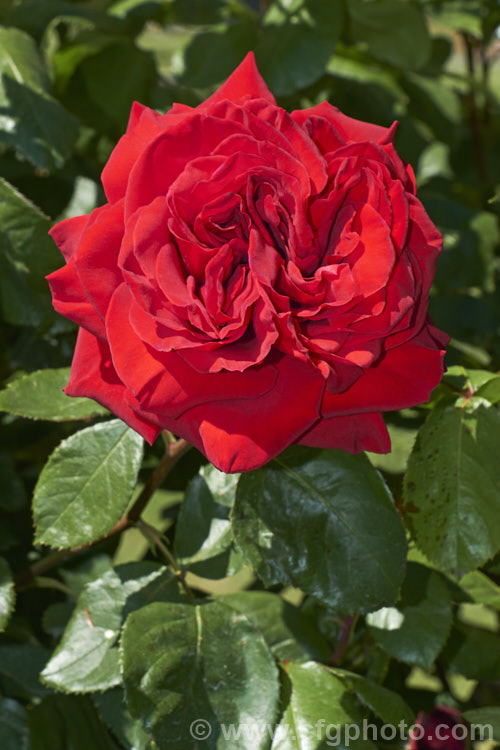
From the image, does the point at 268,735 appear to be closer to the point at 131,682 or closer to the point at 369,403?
the point at 131,682

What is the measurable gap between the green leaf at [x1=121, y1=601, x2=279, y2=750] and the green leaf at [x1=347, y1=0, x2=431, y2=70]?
2.49 ft

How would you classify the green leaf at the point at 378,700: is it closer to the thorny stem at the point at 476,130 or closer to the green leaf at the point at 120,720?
the green leaf at the point at 120,720

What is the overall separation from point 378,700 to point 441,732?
0.59 feet

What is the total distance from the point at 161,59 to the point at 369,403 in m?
1.42

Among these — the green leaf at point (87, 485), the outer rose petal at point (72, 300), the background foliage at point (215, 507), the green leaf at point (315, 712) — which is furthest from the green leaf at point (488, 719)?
the outer rose petal at point (72, 300)

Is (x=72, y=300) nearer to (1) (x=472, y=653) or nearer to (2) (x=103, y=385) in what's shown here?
(2) (x=103, y=385)

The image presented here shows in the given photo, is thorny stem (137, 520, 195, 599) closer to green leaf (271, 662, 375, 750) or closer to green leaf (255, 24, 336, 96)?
green leaf (271, 662, 375, 750)

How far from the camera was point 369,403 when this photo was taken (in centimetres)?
41

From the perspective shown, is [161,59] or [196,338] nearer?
[196,338]

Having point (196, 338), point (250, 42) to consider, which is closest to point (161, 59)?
point (250, 42)

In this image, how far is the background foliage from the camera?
51 cm

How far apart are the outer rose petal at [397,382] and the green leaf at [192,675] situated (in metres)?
0.24

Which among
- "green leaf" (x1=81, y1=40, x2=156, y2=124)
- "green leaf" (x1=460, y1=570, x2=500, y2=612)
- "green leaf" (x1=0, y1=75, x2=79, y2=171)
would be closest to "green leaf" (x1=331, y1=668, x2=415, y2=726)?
"green leaf" (x1=460, y1=570, x2=500, y2=612)

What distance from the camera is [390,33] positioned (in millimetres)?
957
